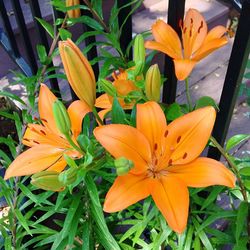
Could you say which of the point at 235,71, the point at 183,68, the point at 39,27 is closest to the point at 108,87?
the point at 183,68

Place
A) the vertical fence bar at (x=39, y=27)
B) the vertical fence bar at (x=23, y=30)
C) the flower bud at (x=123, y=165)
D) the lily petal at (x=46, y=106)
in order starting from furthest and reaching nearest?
1. the vertical fence bar at (x=23, y=30)
2. the vertical fence bar at (x=39, y=27)
3. the lily petal at (x=46, y=106)
4. the flower bud at (x=123, y=165)

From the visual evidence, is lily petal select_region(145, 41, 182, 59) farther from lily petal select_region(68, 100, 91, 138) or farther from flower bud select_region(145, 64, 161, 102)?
lily petal select_region(68, 100, 91, 138)

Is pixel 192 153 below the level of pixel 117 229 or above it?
above

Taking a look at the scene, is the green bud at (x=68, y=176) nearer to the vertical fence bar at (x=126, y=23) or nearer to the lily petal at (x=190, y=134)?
the lily petal at (x=190, y=134)

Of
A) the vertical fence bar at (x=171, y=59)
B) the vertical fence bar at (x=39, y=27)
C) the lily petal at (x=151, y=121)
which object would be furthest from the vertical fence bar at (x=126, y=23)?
the lily petal at (x=151, y=121)

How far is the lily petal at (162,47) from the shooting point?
77cm

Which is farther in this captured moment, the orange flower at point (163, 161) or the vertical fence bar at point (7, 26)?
the vertical fence bar at point (7, 26)

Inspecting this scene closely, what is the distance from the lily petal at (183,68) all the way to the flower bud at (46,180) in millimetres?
301

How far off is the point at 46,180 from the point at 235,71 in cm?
43

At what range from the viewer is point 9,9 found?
6.72 feet

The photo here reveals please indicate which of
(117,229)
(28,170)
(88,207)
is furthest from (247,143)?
(28,170)

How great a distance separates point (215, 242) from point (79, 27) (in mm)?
1349

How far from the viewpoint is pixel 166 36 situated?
825 mm

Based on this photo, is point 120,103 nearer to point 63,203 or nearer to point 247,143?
point 63,203
